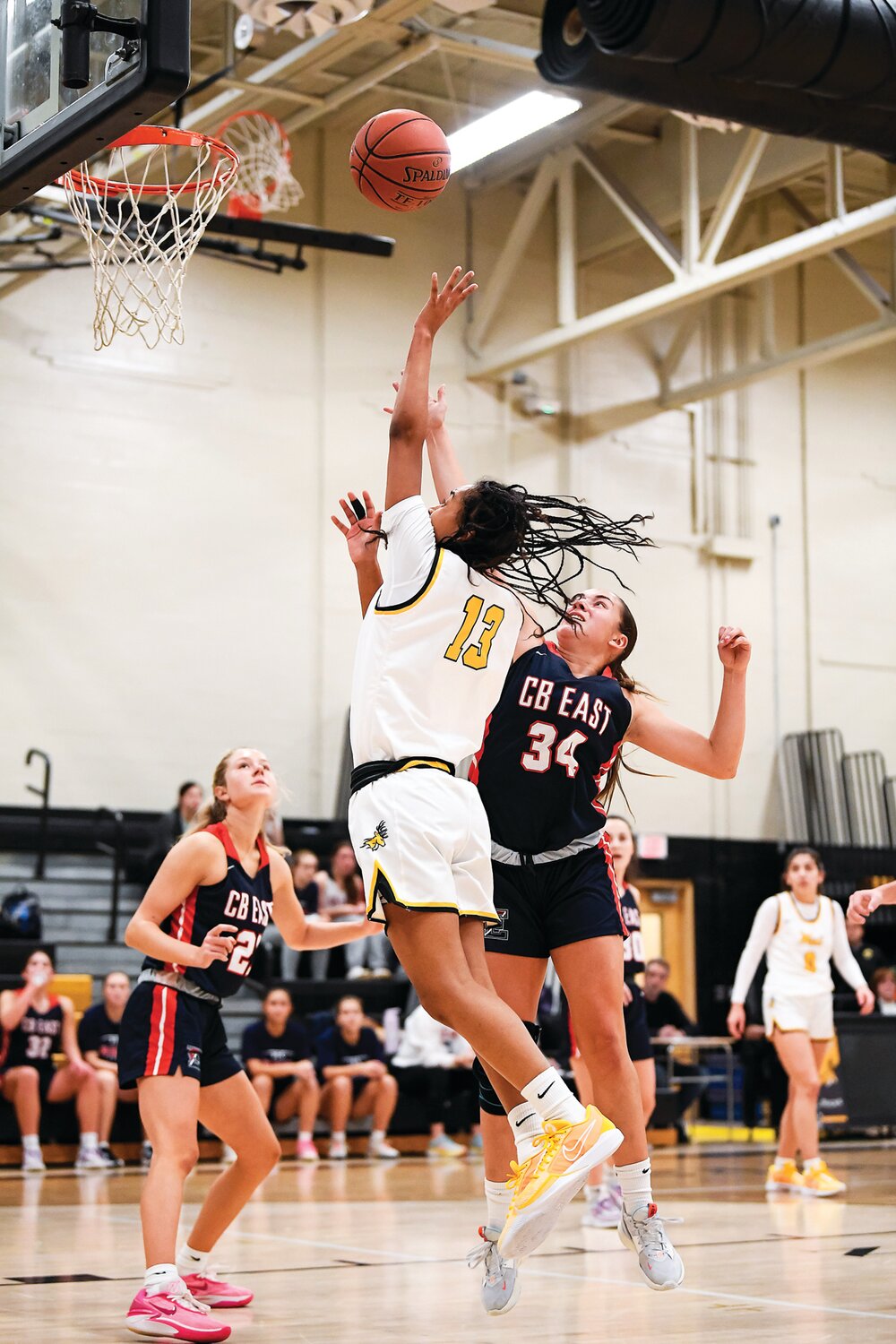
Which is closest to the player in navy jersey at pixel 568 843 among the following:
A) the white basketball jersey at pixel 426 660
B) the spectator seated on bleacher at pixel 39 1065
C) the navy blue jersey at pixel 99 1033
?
the white basketball jersey at pixel 426 660

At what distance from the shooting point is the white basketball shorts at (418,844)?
4.21 metres

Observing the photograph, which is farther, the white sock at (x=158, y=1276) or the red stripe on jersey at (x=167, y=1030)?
the red stripe on jersey at (x=167, y=1030)

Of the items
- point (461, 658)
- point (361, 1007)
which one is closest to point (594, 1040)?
point (461, 658)

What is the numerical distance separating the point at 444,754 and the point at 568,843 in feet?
2.59

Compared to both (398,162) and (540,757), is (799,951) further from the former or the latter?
(398,162)

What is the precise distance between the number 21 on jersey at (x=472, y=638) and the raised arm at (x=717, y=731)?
0.86 m

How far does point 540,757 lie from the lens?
16.2 ft

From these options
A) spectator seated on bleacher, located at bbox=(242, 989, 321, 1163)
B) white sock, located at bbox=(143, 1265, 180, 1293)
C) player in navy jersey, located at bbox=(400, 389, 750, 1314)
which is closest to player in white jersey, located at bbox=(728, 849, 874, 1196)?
spectator seated on bleacher, located at bbox=(242, 989, 321, 1163)

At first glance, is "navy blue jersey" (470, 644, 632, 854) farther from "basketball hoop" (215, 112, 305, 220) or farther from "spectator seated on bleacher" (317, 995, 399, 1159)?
"basketball hoop" (215, 112, 305, 220)

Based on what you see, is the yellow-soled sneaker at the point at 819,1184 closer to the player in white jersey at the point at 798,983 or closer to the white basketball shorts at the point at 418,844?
the player in white jersey at the point at 798,983

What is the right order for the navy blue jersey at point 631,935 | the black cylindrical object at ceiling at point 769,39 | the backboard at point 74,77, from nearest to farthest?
the black cylindrical object at ceiling at point 769,39, the backboard at point 74,77, the navy blue jersey at point 631,935

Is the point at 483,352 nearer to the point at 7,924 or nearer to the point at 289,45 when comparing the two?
the point at 289,45

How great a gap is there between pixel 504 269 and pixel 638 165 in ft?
6.53

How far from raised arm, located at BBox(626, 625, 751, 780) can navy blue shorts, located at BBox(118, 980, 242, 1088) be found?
1662 mm
